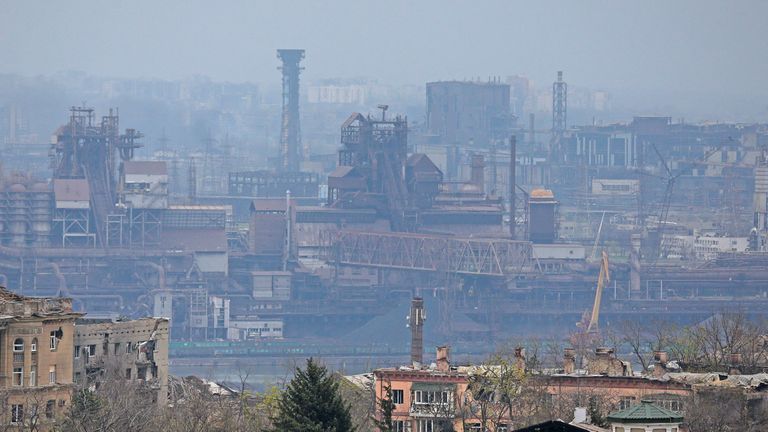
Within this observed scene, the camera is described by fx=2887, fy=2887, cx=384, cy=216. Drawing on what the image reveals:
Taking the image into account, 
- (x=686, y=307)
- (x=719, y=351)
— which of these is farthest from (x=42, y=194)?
(x=719, y=351)

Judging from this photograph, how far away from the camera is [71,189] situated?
575ft

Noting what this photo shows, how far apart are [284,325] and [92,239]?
17808 millimetres

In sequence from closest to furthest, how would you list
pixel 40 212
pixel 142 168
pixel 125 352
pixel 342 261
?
pixel 125 352, pixel 342 261, pixel 40 212, pixel 142 168

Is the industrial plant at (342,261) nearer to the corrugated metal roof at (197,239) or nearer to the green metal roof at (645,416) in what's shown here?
the corrugated metal roof at (197,239)

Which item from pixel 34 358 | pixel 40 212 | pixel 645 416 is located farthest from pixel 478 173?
pixel 645 416

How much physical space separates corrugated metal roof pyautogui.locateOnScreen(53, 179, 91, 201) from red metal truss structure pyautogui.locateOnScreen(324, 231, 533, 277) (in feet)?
49.8

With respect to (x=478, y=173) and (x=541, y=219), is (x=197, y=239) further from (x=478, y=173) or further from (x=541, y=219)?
(x=478, y=173)

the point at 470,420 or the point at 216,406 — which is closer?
the point at 470,420

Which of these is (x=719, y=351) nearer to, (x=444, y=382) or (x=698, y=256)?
(x=444, y=382)

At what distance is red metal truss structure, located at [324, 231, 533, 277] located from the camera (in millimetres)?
171875

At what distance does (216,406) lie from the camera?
47.4m

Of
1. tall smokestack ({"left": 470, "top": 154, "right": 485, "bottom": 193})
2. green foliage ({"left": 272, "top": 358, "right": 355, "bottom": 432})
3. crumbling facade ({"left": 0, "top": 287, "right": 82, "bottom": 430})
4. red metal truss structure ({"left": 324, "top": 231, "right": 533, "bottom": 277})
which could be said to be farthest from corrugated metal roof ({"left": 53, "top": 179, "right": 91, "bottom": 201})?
green foliage ({"left": 272, "top": 358, "right": 355, "bottom": 432})

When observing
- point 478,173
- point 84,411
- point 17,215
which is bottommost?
point 84,411

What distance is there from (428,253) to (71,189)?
870 inches
